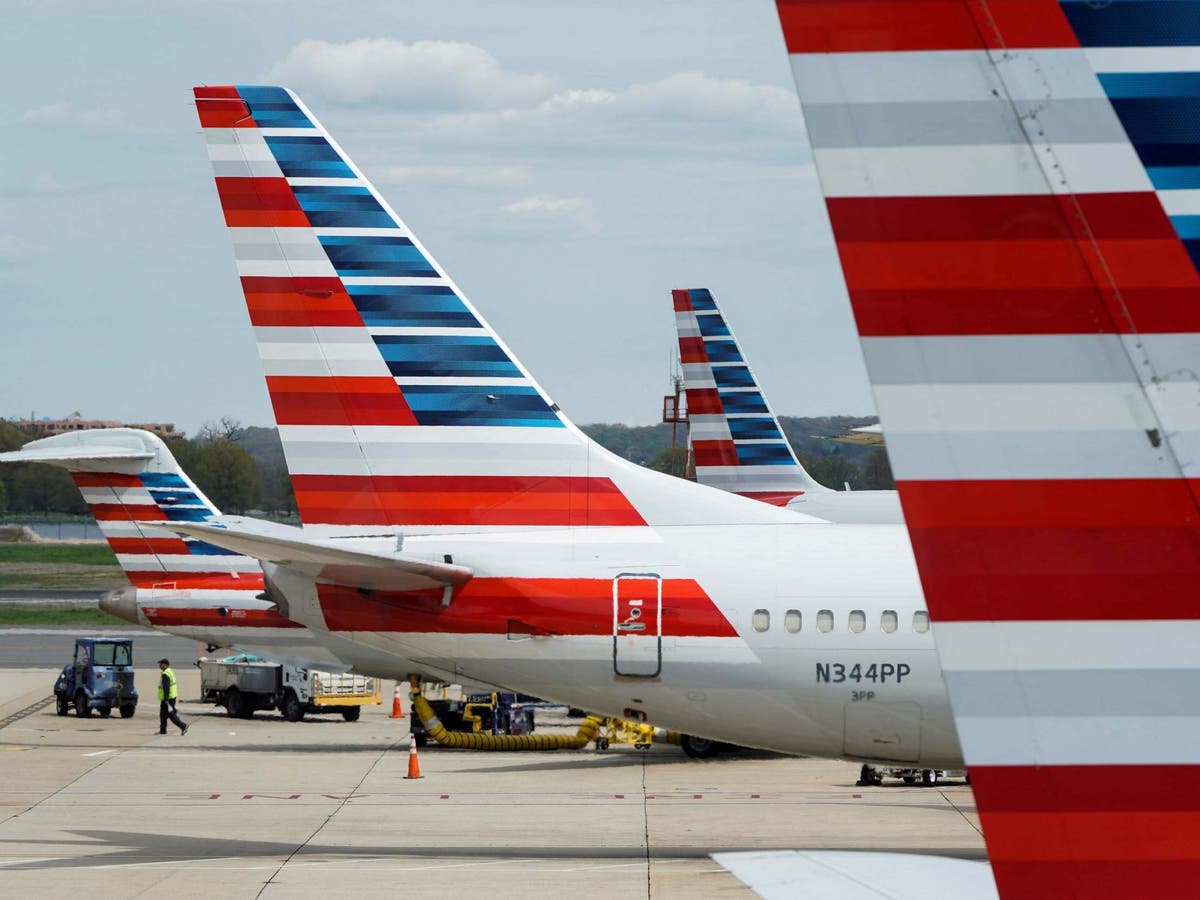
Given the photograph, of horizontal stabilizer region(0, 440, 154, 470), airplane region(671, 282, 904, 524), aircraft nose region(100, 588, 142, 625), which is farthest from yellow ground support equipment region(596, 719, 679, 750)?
horizontal stabilizer region(0, 440, 154, 470)

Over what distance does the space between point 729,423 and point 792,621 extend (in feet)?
70.6

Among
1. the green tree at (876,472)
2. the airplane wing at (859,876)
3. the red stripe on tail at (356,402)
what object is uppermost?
the green tree at (876,472)

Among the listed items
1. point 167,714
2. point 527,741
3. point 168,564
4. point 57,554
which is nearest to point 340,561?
point 527,741

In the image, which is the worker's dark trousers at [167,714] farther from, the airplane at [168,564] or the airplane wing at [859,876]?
the airplane wing at [859,876]

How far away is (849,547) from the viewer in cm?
1582

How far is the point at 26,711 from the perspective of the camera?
40062 mm

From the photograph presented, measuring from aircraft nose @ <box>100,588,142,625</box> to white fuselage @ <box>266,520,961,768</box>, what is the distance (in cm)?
1881

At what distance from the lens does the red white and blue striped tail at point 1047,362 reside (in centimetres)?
337

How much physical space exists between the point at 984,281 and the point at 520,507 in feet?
43.1

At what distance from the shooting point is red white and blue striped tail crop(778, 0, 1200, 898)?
11.1 feet

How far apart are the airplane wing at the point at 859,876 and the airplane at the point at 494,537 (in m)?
8.49

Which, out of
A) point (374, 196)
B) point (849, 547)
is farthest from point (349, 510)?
point (849, 547)

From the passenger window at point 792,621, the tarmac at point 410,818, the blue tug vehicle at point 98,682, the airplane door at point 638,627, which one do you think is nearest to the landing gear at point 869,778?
the tarmac at point 410,818

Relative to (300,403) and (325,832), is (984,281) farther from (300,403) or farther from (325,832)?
(325,832)
